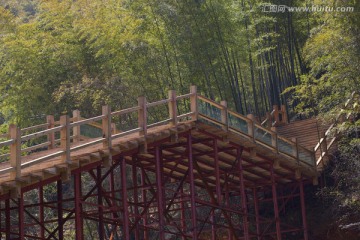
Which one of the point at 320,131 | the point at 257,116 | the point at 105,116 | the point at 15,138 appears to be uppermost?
the point at 257,116

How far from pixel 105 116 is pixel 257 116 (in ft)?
44.6

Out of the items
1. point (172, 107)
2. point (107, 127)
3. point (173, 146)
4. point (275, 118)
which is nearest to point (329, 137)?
point (275, 118)

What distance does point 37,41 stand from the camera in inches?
1046

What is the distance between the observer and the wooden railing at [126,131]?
38.4 feet

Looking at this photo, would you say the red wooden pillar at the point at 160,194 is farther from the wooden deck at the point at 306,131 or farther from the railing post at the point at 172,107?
the wooden deck at the point at 306,131

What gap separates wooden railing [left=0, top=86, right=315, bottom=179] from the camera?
11.7m

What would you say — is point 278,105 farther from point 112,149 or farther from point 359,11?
point 112,149

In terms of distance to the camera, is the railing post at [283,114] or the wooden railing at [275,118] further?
the railing post at [283,114]

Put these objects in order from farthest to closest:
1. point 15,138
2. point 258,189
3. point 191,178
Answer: point 258,189
point 191,178
point 15,138

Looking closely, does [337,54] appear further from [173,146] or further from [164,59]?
[164,59]

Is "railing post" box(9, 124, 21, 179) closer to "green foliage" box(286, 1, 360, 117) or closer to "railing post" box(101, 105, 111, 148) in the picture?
"railing post" box(101, 105, 111, 148)

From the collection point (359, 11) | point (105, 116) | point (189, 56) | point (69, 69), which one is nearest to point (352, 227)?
point (359, 11)

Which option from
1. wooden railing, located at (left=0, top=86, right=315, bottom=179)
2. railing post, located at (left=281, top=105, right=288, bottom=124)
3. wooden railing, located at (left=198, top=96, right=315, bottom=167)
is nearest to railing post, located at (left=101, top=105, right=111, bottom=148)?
wooden railing, located at (left=0, top=86, right=315, bottom=179)

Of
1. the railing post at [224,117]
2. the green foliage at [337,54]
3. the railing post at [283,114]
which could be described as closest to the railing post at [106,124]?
the railing post at [224,117]
